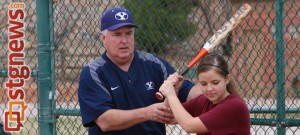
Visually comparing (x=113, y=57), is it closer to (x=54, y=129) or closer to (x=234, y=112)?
(x=234, y=112)

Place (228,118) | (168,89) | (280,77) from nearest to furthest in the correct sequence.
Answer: (228,118) → (168,89) → (280,77)

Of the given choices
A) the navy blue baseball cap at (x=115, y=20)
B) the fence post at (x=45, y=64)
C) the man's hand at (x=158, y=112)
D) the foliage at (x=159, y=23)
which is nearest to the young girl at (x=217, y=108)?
the man's hand at (x=158, y=112)

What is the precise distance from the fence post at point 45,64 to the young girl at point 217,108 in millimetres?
2219

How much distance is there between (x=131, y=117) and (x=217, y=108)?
1.94 feet

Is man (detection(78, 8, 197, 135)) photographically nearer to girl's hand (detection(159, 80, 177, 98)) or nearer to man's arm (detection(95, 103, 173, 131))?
man's arm (detection(95, 103, 173, 131))

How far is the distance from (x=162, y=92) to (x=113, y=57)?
Answer: 0.53 metres

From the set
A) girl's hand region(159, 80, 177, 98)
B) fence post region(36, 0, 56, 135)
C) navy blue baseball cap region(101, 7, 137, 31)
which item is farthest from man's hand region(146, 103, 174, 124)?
fence post region(36, 0, 56, 135)

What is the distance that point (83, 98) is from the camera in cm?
425

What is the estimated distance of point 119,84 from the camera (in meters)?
4.29

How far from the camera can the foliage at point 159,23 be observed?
21.4ft

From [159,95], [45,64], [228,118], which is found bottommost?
[228,118]

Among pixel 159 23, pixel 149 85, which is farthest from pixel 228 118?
pixel 159 23

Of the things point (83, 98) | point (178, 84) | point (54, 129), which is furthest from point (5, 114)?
point (178, 84)

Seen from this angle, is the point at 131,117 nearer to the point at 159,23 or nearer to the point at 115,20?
the point at 115,20
